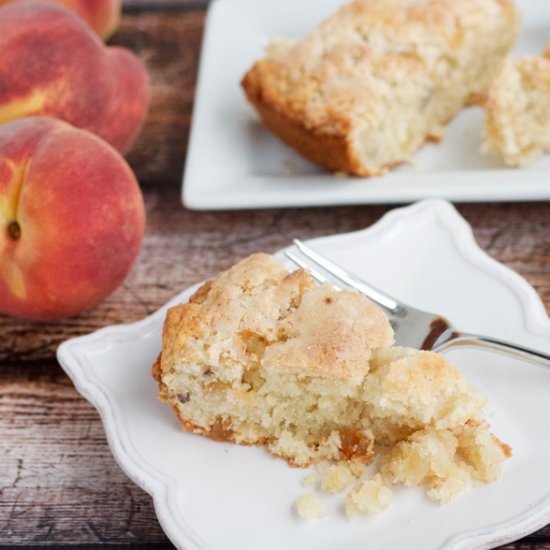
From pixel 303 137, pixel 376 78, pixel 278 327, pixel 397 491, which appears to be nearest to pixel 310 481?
pixel 397 491

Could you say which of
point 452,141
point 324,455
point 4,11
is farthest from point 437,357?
point 4,11

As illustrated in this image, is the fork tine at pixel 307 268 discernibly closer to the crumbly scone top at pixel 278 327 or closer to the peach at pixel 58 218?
the crumbly scone top at pixel 278 327

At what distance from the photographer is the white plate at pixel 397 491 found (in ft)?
4.71

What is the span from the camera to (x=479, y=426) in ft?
5.03

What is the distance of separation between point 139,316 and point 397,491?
833 mm

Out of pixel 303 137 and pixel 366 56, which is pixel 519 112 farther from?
pixel 303 137

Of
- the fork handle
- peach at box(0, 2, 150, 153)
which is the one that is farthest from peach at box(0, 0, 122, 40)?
the fork handle

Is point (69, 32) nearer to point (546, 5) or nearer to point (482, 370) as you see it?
point (482, 370)

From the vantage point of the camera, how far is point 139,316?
6.82 ft

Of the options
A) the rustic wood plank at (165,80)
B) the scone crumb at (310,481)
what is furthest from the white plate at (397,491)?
the rustic wood plank at (165,80)

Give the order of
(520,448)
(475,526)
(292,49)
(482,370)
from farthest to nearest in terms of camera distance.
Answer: (292,49) < (482,370) < (520,448) < (475,526)

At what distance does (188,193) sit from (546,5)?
4.60 ft

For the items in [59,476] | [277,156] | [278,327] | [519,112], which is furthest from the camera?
[277,156]

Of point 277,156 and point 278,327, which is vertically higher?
point 278,327
